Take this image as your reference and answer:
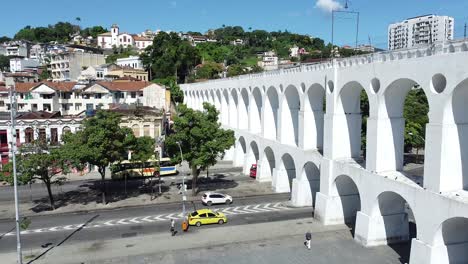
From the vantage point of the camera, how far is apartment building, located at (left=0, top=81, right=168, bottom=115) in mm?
65312

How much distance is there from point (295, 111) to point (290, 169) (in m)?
6.34

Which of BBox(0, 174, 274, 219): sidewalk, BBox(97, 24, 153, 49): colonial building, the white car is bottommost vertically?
BBox(0, 174, 274, 219): sidewalk

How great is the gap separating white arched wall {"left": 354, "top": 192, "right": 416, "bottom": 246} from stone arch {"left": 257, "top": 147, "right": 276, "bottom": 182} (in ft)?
62.9

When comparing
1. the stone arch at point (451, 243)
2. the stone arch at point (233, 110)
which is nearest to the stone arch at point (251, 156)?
the stone arch at point (233, 110)

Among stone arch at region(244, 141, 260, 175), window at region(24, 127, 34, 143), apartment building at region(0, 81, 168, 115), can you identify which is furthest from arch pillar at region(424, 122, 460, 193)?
apartment building at region(0, 81, 168, 115)

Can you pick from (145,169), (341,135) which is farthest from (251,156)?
(341,135)

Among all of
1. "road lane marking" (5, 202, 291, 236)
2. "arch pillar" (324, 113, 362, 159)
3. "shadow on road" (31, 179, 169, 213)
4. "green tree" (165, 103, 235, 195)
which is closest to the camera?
"arch pillar" (324, 113, 362, 159)

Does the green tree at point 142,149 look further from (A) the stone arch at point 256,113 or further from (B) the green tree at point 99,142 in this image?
(A) the stone arch at point 256,113

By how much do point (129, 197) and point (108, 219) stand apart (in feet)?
23.3

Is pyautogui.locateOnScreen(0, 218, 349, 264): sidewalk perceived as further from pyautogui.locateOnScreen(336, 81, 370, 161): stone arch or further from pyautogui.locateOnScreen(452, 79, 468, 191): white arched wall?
pyautogui.locateOnScreen(452, 79, 468, 191): white arched wall

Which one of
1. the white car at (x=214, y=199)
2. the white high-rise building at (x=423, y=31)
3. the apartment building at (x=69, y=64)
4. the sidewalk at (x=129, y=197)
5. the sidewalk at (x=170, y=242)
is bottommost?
the sidewalk at (x=170, y=242)

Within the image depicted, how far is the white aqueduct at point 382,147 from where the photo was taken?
71.7 ft

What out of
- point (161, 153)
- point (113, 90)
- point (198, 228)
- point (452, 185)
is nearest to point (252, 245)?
point (198, 228)

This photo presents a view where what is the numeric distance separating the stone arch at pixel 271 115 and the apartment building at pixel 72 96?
91.9 ft
